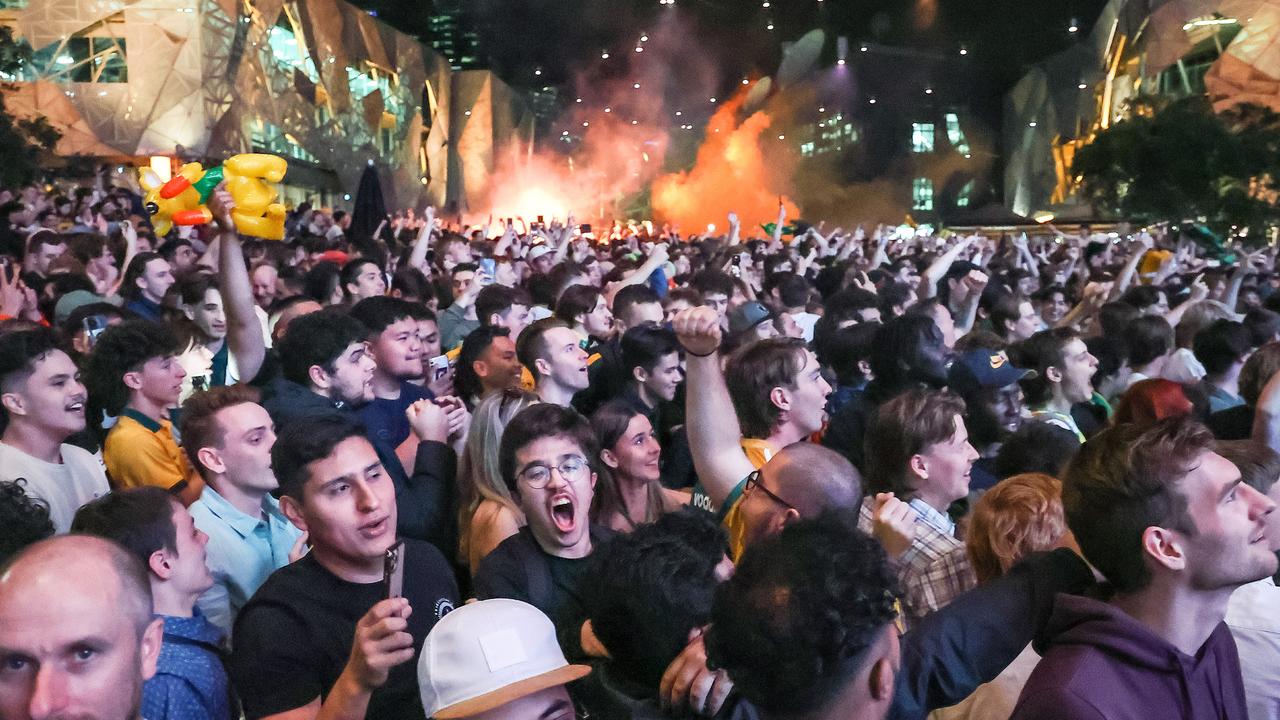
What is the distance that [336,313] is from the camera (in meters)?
5.39

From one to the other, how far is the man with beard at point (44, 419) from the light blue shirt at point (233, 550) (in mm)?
657

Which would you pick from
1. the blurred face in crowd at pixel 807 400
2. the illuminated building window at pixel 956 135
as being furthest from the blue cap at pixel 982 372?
the illuminated building window at pixel 956 135

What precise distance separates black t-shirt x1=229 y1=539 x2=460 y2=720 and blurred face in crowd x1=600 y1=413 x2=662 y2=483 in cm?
126

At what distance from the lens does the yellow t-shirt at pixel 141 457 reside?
16.0ft

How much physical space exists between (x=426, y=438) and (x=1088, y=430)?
3.29m

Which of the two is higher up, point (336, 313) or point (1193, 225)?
point (336, 313)

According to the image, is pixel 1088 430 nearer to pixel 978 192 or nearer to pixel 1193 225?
pixel 1193 225

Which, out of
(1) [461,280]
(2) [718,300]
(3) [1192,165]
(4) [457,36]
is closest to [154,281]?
(1) [461,280]

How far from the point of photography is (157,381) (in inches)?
206

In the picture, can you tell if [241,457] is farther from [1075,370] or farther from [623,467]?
[1075,370]

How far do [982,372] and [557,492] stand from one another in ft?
8.89

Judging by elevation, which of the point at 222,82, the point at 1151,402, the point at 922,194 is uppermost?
the point at 222,82

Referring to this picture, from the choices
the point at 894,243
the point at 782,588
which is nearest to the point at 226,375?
the point at 782,588

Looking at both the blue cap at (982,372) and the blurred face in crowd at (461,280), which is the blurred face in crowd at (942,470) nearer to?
the blue cap at (982,372)
